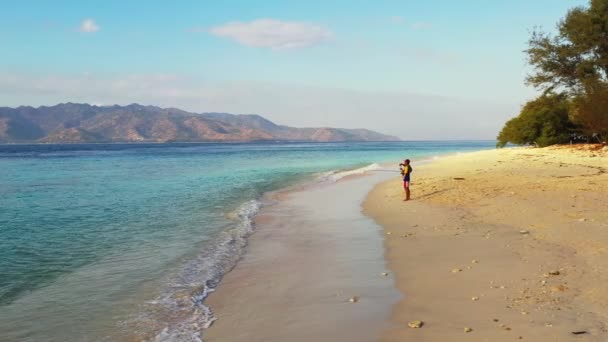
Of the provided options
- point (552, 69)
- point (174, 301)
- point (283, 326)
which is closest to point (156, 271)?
point (174, 301)

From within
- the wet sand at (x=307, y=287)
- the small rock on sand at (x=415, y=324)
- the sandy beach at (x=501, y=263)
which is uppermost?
the sandy beach at (x=501, y=263)

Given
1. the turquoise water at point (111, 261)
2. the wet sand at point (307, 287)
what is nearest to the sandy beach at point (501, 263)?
the wet sand at point (307, 287)

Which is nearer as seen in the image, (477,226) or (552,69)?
(477,226)

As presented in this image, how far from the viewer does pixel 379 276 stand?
30.0 feet

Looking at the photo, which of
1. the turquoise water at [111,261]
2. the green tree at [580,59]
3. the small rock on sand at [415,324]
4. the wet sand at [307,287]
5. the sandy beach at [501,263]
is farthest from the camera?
the green tree at [580,59]

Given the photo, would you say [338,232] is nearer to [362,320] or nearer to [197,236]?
[197,236]

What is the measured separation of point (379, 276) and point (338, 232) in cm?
496

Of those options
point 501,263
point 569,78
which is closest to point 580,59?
point 569,78

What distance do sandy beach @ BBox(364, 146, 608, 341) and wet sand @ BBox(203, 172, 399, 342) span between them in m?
0.45

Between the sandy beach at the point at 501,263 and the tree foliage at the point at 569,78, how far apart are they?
31.8 m

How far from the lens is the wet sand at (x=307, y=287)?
6.61 m

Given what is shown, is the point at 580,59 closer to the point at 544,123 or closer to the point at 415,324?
the point at 544,123

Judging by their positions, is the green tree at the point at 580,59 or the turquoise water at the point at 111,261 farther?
the green tree at the point at 580,59

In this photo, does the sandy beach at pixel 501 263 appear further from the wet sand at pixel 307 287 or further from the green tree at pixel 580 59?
the green tree at pixel 580 59
